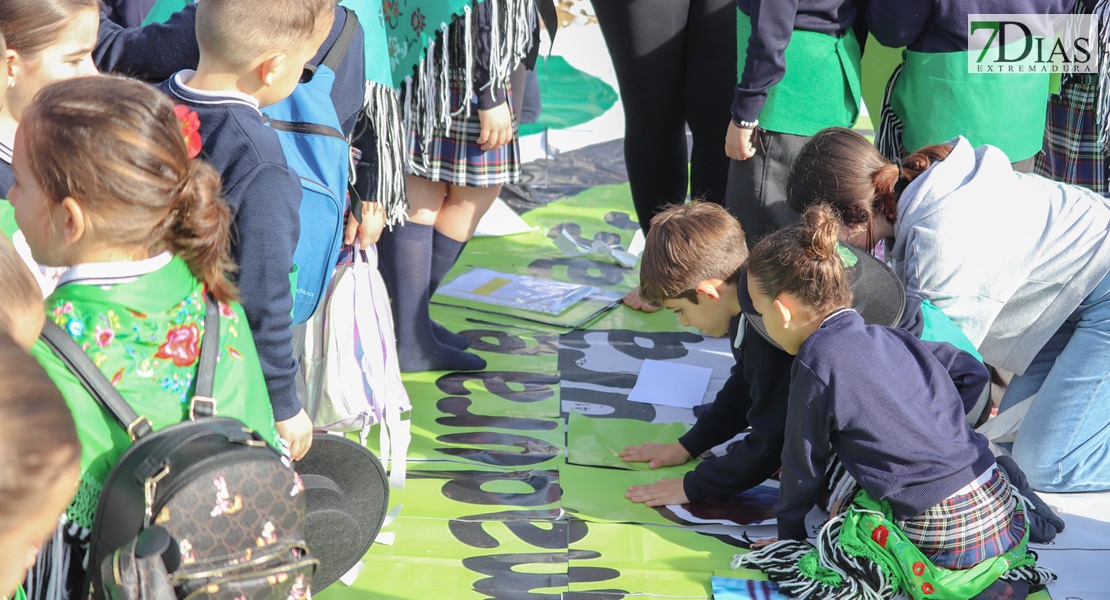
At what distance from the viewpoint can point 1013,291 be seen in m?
2.20

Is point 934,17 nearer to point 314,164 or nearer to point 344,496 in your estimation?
point 314,164

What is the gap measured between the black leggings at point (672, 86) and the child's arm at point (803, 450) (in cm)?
114

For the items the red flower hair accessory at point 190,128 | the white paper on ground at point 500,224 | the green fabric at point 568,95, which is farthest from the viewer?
the green fabric at point 568,95

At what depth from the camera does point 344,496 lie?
1.68m

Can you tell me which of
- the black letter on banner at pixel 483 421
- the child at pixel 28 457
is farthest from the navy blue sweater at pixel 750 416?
the child at pixel 28 457

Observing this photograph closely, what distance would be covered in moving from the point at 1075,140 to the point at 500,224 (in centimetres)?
193

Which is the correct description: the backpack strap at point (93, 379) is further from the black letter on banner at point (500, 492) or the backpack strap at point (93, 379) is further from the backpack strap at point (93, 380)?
the black letter on banner at point (500, 492)

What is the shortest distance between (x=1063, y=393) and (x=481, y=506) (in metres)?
1.30

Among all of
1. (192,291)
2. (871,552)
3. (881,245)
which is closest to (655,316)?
(881,245)

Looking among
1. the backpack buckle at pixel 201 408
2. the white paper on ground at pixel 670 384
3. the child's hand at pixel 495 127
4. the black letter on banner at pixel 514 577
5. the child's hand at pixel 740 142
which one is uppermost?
the backpack buckle at pixel 201 408

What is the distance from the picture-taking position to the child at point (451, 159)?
2.60 metres

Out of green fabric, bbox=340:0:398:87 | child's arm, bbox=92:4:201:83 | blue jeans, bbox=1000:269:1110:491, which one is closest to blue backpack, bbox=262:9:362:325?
child's arm, bbox=92:4:201:83

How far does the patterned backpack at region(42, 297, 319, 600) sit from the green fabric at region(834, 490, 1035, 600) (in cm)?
103

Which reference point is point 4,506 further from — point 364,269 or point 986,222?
point 986,222
